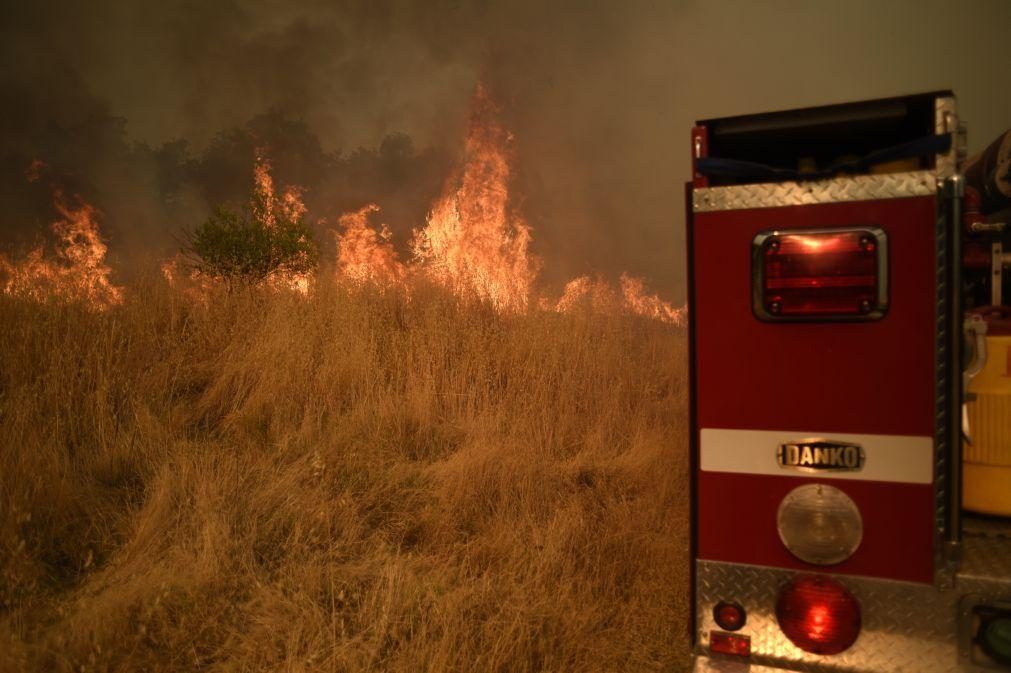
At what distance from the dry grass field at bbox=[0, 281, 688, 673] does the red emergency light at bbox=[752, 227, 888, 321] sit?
5.80 ft

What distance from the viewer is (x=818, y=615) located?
1.73 m

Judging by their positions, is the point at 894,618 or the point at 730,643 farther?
the point at 730,643

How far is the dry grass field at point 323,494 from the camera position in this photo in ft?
8.81

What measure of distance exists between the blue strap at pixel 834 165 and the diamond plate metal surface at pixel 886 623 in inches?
45.6

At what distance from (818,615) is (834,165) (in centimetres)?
131

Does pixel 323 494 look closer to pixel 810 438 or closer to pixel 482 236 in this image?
pixel 810 438

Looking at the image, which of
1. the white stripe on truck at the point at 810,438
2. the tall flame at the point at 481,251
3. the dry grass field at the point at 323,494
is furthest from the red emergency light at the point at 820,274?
the tall flame at the point at 481,251

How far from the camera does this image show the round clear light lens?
1.72m

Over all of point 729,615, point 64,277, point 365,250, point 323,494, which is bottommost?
point 323,494

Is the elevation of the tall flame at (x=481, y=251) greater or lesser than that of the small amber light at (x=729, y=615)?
greater

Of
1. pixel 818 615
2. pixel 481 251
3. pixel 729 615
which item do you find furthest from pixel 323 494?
pixel 481 251

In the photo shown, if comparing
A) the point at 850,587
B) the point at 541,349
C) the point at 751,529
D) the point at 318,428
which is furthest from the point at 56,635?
the point at 541,349

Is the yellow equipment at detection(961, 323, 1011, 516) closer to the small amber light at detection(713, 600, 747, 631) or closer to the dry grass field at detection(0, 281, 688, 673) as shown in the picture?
the small amber light at detection(713, 600, 747, 631)

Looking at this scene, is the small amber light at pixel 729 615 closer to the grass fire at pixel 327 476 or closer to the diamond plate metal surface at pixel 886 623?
the diamond plate metal surface at pixel 886 623
